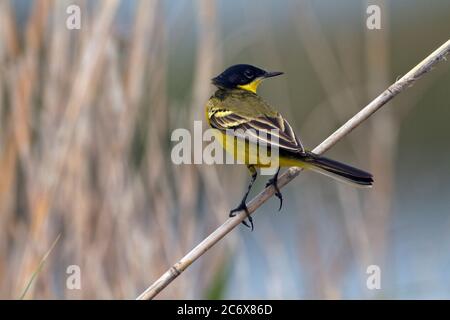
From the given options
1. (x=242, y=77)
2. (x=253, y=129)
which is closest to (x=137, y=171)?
(x=242, y=77)

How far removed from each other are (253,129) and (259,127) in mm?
26

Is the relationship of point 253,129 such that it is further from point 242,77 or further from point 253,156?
point 242,77

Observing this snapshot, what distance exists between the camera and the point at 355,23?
29.1 ft

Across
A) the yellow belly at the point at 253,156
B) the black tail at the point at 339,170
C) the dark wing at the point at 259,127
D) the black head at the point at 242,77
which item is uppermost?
the black head at the point at 242,77

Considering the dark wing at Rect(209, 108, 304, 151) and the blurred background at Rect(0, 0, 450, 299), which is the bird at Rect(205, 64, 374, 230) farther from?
the blurred background at Rect(0, 0, 450, 299)

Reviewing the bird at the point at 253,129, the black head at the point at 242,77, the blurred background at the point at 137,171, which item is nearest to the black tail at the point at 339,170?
the bird at the point at 253,129

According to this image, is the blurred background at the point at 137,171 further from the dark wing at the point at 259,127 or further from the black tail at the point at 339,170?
the black tail at the point at 339,170

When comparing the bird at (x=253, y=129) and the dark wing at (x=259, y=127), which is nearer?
the bird at (x=253, y=129)

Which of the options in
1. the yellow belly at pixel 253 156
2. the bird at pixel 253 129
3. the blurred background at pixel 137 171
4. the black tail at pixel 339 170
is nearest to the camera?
the black tail at pixel 339 170

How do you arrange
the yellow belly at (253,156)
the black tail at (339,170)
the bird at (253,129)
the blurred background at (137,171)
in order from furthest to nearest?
the blurred background at (137,171) → the yellow belly at (253,156) → the bird at (253,129) → the black tail at (339,170)

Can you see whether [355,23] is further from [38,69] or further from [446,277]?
[38,69]

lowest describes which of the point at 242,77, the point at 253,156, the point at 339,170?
the point at 339,170

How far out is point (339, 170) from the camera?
3.16m

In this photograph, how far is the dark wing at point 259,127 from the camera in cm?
337
